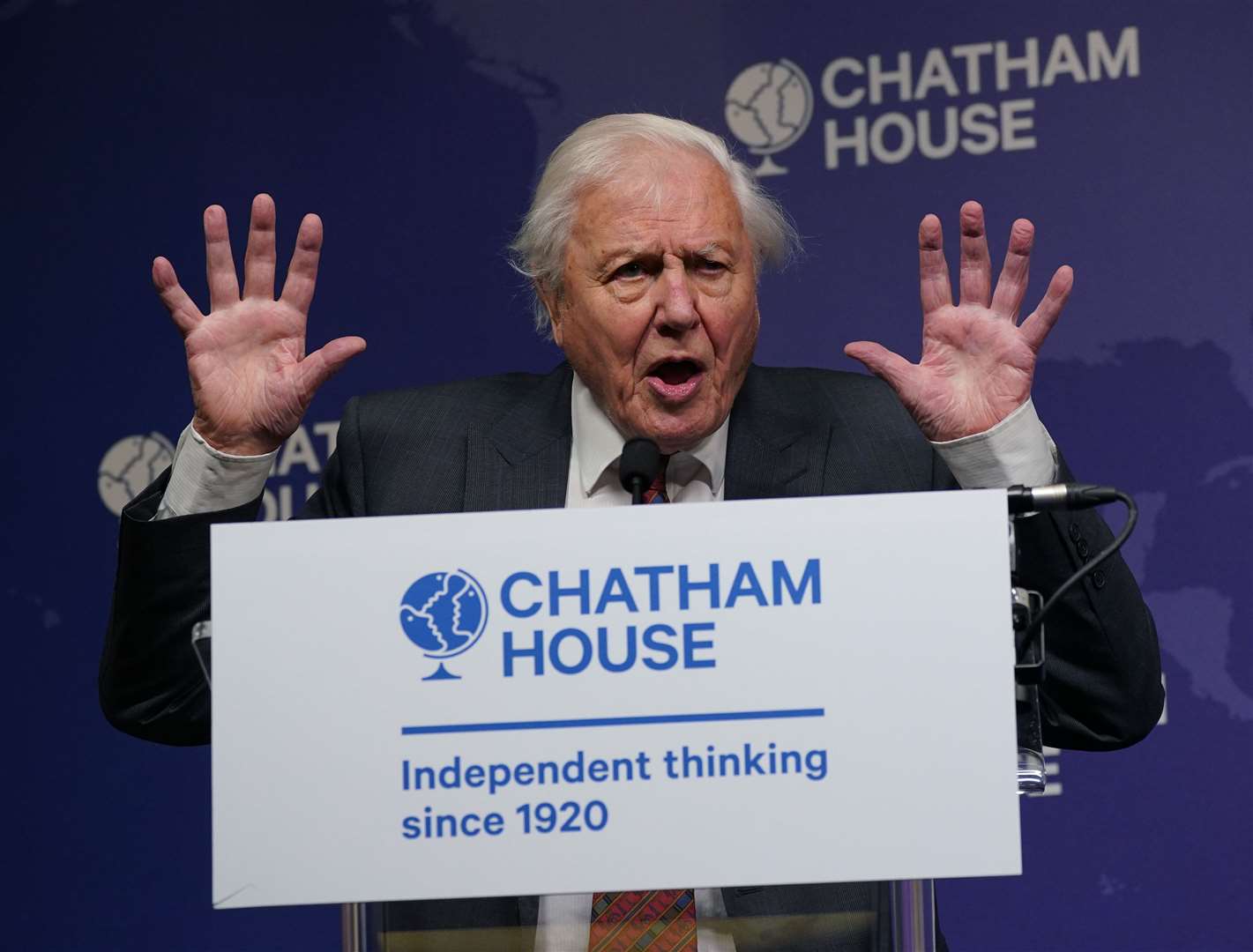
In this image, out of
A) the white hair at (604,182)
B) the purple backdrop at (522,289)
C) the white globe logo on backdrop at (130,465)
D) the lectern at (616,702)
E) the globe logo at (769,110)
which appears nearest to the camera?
the lectern at (616,702)

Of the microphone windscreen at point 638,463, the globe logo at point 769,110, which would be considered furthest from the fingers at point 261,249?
the globe logo at point 769,110

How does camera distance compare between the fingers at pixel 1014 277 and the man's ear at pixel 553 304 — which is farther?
the man's ear at pixel 553 304

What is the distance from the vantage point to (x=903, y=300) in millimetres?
2928

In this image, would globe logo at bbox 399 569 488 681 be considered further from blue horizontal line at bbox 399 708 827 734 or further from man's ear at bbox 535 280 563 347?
man's ear at bbox 535 280 563 347

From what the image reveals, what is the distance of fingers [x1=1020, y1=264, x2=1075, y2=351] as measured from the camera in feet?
6.12

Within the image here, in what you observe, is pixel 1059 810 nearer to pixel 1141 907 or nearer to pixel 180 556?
pixel 1141 907

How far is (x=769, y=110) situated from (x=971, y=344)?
1.24m

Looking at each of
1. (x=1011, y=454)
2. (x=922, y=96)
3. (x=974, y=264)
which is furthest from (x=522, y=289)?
(x=1011, y=454)

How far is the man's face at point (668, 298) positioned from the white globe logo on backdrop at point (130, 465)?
137 cm

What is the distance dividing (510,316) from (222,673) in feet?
6.02

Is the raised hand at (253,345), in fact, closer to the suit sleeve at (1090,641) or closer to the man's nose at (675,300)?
the man's nose at (675,300)

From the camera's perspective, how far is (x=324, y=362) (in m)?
1.89

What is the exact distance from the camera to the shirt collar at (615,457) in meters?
2.08

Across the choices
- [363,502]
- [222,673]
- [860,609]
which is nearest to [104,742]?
[363,502]
